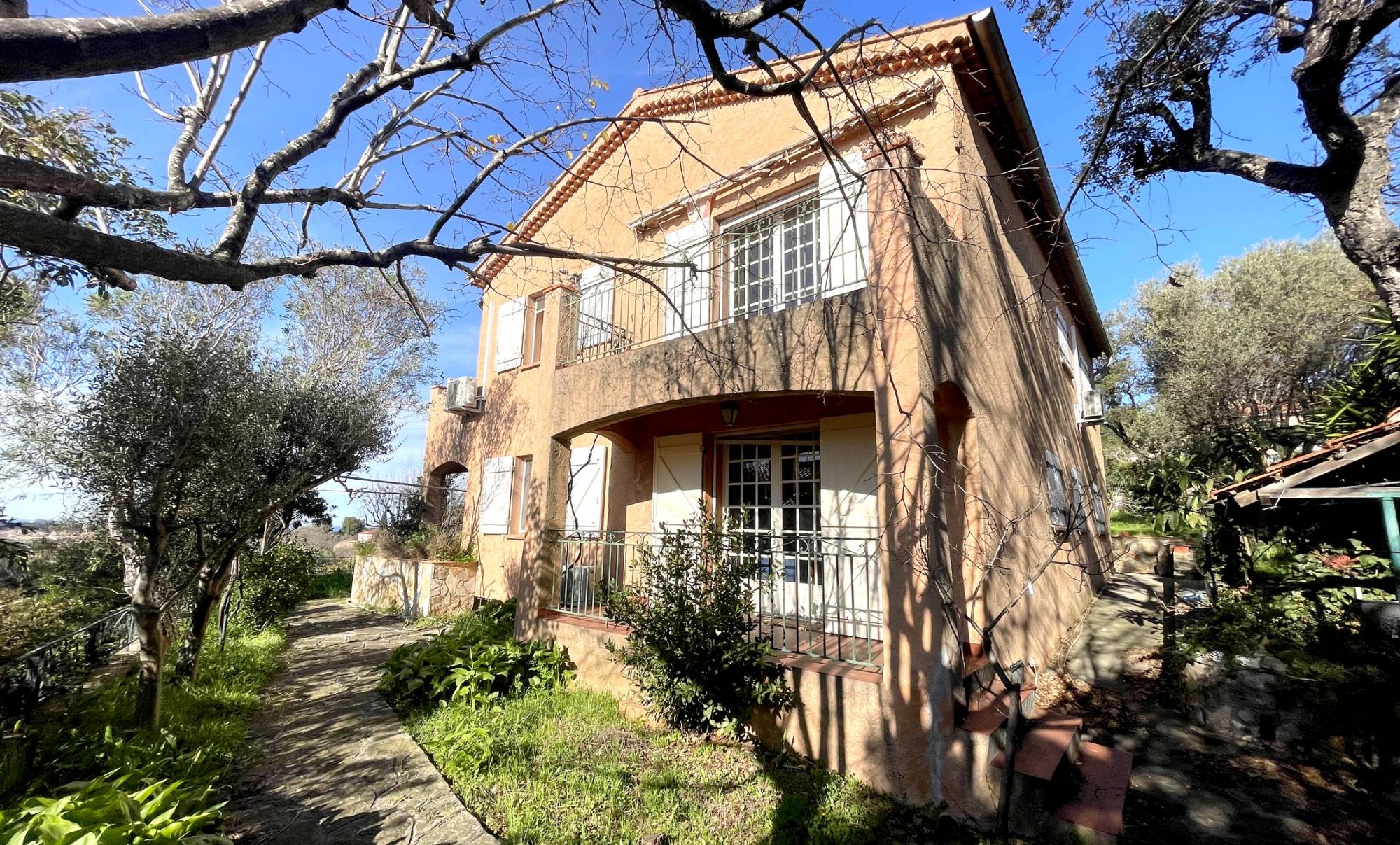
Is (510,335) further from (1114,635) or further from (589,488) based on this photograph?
(1114,635)

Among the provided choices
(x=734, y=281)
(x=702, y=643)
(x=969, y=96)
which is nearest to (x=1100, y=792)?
(x=702, y=643)

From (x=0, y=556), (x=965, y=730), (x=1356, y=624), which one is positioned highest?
(x=0, y=556)

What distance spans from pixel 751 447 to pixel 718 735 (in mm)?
3596

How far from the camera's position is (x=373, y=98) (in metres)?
3.95

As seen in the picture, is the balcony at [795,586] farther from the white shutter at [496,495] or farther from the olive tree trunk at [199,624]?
the white shutter at [496,495]

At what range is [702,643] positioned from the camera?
4.79 m

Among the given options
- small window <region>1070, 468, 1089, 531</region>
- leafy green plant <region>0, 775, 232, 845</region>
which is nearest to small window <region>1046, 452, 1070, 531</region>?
small window <region>1070, 468, 1089, 531</region>

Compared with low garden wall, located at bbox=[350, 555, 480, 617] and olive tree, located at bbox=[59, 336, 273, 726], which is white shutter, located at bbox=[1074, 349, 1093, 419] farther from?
olive tree, located at bbox=[59, 336, 273, 726]

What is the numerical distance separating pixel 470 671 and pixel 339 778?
156 cm

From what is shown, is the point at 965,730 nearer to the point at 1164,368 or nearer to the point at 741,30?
the point at 741,30

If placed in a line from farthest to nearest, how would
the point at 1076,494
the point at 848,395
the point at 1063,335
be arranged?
1. the point at 1063,335
2. the point at 1076,494
3. the point at 848,395

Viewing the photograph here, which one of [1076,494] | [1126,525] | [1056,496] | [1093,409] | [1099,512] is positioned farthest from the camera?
[1126,525]

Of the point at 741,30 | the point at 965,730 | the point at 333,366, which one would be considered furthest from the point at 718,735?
the point at 333,366

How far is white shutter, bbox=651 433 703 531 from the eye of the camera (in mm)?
7766
